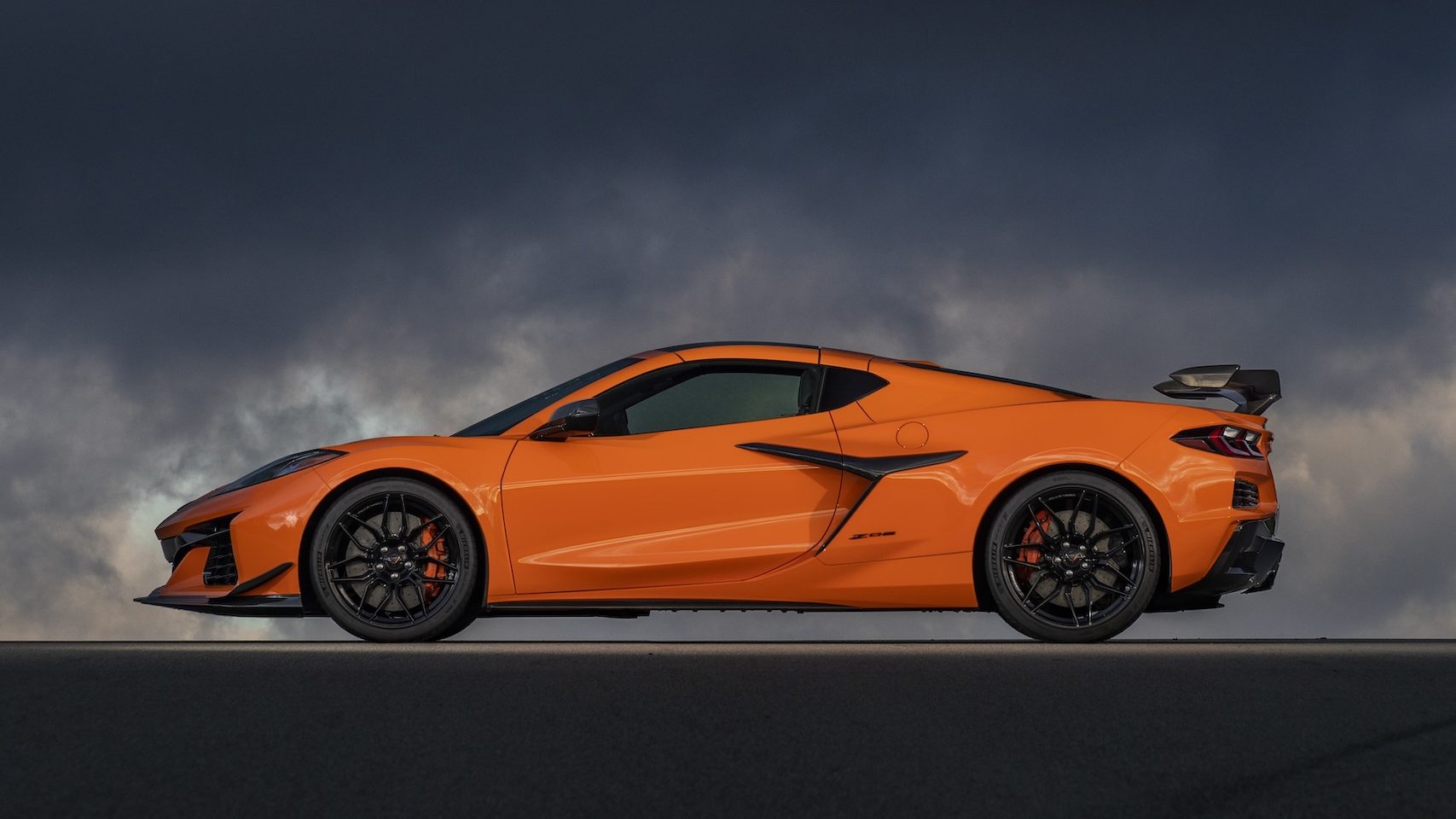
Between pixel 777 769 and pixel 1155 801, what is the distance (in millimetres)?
893

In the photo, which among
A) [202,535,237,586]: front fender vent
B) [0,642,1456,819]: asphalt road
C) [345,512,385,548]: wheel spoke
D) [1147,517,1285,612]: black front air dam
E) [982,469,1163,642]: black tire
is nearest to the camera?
[0,642,1456,819]: asphalt road

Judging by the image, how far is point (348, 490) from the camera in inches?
259

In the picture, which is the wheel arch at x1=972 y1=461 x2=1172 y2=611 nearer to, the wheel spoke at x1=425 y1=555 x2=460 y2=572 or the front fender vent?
the wheel spoke at x1=425 y1=555 x2=460 y2=572

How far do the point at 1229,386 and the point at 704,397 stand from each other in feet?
9.03

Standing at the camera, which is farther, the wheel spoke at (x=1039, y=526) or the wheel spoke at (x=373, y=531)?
the wheel spoke at (x=373, y=531)

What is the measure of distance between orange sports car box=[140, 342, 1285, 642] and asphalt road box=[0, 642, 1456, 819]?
1142mm

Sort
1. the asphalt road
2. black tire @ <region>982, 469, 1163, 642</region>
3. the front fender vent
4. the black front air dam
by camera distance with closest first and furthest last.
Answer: the asphalt road → black tire @ <region>982, 469, 1163, 642</region> → the black front air dam → the front fender vent

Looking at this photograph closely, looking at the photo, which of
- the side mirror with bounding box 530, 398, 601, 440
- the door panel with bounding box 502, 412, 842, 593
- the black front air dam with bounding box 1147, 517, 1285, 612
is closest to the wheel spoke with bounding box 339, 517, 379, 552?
the door panel with bounding box 502, 412, 842, 593

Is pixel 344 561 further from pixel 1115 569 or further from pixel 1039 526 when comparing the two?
pixel 1115 569

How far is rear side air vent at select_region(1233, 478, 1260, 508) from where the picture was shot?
21.1ft

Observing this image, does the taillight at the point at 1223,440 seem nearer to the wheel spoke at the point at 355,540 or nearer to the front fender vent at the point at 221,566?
the wheel spoke at the point at 355,540

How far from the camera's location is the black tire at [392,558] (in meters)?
6.41

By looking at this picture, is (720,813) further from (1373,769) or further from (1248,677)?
(1248,677)

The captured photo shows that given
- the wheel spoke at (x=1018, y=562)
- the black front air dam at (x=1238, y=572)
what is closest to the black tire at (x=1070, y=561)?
the wheel spoke at (x=1018, y=562)
